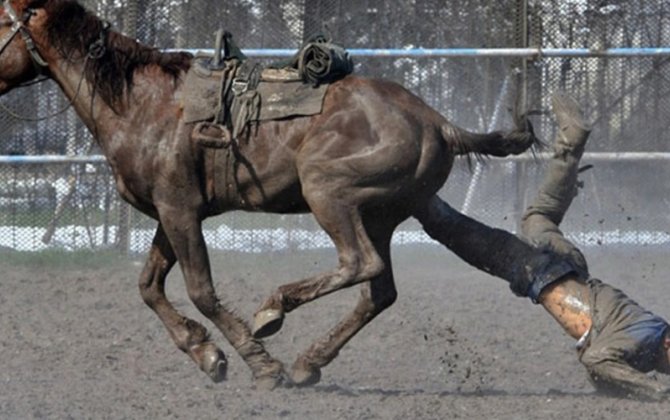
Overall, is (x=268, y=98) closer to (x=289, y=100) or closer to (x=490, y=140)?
(x=289, y=100)

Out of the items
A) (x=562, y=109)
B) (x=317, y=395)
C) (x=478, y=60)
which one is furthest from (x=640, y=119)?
(x=317, y=395)

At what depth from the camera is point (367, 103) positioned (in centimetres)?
684

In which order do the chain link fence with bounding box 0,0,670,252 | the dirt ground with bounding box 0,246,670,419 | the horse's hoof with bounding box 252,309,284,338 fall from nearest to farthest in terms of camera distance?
the dirt ground with bounding box 0,246,670,419
the horse's hoof with bounding box 252,309,284,338
the chain link fence with bounding box 0,0,670,252

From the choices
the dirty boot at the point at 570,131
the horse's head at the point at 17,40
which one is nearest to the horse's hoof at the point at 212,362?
the horse's head at the point at 17,40

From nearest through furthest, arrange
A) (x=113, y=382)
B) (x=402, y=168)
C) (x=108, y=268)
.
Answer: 1. (x=402, y=168)
2. (x=113, y=382)
3. (x=108, y=268)

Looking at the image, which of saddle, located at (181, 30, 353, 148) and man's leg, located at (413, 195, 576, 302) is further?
man's leg, located at (413, 195, 576, 302)

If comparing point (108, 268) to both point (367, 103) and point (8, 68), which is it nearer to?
point (8, 68)

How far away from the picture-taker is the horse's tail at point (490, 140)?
6.86 m

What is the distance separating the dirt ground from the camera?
643 cm

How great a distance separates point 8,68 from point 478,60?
5192mm

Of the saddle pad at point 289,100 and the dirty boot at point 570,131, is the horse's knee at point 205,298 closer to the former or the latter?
the saddle pad at point 289,100

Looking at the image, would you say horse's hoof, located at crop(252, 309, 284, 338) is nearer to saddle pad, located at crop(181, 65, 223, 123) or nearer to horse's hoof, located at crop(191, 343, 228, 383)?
horse's hoof, located at crop(191, 343, 228, 383)

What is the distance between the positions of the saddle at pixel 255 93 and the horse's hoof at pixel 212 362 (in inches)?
39.1

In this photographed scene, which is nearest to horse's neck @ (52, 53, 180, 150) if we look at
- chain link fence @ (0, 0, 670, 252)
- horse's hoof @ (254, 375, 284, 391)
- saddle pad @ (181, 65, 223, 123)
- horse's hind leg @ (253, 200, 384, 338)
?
saddle pad @ (181, 65, 223, 123)
